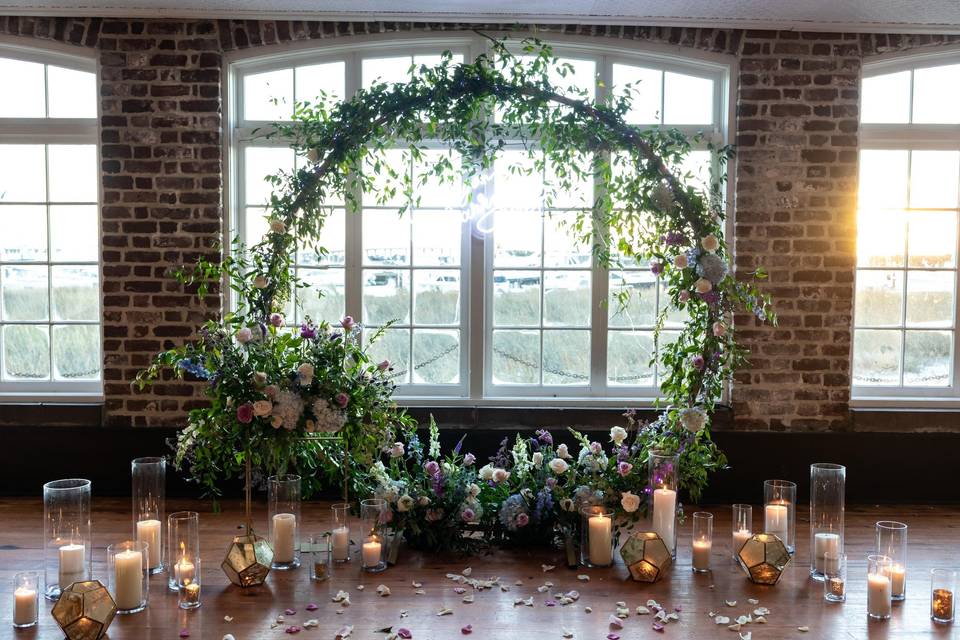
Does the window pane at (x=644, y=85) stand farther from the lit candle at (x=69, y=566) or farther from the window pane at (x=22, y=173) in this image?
the lit candle at (x=69, y=566)

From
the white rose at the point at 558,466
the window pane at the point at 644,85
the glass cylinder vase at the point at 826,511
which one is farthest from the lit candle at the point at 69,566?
the window pane at the point at 644,85

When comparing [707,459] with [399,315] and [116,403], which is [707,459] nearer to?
[399,315]

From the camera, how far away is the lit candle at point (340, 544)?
3.55 meters

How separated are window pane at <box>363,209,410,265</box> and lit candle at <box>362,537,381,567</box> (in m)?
1.87

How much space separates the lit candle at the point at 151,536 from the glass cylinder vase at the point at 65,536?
0.24m

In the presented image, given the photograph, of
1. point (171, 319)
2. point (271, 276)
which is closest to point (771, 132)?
point (271, 276)

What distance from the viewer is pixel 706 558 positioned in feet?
11.4

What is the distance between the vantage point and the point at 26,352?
4.88m

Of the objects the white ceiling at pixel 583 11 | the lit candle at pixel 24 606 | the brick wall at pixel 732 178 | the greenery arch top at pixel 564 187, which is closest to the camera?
the lit candle at pixel 24 606

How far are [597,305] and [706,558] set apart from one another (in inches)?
69.0

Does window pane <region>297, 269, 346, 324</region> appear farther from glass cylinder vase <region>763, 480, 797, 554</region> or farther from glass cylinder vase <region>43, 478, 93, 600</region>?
glass cylinder vase <region>763, 480, 797, 554</region>

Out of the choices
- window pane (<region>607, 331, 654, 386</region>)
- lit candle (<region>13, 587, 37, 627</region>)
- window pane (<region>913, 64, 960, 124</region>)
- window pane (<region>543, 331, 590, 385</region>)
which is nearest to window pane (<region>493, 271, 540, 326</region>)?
window pane (<region>543, 331, 590, 385</region>)

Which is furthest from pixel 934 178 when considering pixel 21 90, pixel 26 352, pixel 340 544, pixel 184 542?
pixel 26 352

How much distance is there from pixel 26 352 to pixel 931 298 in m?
5.16
